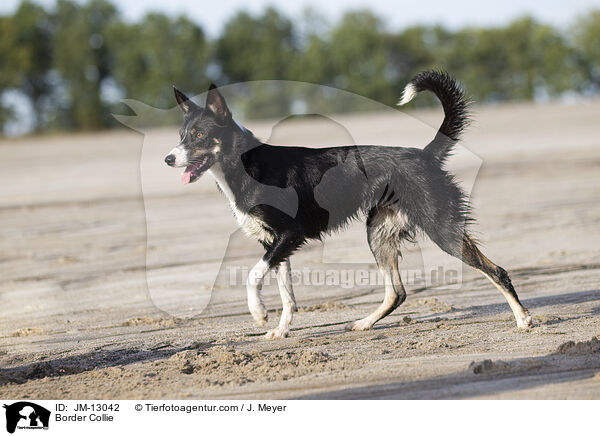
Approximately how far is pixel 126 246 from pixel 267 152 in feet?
17.1

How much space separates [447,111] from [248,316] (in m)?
2.61

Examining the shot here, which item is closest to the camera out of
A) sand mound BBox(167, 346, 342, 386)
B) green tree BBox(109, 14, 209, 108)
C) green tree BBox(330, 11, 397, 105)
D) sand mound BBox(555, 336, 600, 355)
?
sand mound BBox(167, 346, 342, 386)

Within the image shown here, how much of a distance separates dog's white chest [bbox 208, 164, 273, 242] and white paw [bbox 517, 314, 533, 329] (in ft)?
6.97

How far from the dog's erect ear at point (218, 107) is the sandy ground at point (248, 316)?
58 cm

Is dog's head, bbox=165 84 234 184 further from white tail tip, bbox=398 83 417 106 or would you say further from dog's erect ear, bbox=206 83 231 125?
white tail tip, bbox=398 83 417 106

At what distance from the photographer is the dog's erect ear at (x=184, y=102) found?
593 cm

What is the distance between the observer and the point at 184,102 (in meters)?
5.96

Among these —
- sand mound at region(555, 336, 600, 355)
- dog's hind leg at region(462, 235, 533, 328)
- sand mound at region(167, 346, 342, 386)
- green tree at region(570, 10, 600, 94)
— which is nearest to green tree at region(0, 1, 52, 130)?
green tree at region(570, 10, 600, 94)

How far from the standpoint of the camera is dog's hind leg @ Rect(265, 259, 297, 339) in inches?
234
